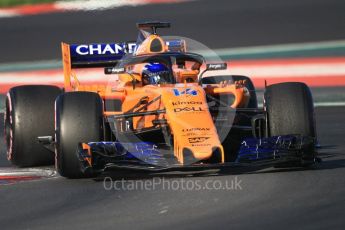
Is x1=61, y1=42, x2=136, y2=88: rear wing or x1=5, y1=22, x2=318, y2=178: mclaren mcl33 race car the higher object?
x1=61, y1=42, x2=136, y2=88: rear wing

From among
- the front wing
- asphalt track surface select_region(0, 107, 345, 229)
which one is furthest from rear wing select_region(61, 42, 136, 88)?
the front wing

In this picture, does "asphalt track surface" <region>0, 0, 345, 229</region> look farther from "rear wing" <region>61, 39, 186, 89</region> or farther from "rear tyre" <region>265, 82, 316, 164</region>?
"rear wing" <region>61, 39, 186, 89</region>

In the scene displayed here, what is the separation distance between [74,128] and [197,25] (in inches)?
335

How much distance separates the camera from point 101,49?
1276 centimetres

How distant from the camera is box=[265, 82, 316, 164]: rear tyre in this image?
10.0 m

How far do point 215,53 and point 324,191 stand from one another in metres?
9.01

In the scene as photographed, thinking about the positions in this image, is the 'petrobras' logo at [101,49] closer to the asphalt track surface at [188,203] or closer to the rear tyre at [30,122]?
the rear tyre at [30,122]

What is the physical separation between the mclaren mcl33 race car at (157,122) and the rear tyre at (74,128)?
0.01 meters

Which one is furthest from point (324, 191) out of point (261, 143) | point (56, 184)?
point (56, 184)

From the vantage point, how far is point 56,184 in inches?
381

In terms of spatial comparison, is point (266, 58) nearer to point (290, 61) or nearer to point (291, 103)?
point (290, 61)

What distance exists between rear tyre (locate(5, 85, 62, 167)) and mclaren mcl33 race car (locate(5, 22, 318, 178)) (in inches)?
0.5

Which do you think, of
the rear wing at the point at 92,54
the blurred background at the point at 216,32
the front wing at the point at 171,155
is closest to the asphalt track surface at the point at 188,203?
the front wing at the point at 171,155

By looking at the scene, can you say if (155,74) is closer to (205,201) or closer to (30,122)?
(30,122)
